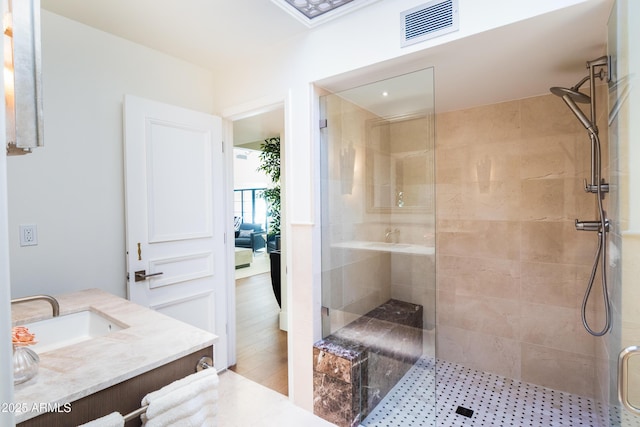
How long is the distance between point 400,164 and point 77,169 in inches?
84.2

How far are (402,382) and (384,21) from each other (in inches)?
94.1

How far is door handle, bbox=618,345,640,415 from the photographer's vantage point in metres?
0.96

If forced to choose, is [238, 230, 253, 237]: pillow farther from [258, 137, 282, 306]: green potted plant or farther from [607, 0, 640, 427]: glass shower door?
[607, 0, 640, 427]: glass shower door

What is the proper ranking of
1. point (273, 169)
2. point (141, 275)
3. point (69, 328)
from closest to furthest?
point (69, 328), point (141, 275), point (273, 169)

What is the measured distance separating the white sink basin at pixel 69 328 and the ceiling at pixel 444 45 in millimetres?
1645

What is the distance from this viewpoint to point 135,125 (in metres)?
2.12

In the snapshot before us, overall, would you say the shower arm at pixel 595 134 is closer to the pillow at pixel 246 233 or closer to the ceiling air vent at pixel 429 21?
the ceiling air vent at pixel 429 21

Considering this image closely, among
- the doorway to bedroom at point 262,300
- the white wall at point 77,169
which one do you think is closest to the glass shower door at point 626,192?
the doorway to bedroom at point 262,300

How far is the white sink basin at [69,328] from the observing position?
1.44 m

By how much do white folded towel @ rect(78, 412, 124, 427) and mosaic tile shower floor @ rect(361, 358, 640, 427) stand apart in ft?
5.14

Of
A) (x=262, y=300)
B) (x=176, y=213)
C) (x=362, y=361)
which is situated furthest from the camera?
(x=262, y=300)

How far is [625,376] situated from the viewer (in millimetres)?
1048

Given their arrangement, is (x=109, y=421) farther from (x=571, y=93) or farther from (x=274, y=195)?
(x=274, y=195)

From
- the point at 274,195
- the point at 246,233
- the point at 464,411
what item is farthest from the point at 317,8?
the point at 246,233
